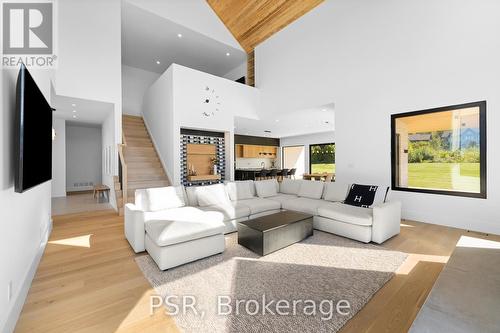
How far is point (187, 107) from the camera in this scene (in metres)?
5.76

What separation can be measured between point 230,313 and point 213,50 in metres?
7.87

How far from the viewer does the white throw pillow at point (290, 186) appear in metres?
5.04

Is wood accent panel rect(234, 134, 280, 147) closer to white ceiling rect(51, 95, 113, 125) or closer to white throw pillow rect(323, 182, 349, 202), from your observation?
white ceiling rect(51, 95, 113, 125)

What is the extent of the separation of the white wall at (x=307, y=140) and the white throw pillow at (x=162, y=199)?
8189 millimetres

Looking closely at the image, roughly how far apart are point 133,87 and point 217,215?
805cm

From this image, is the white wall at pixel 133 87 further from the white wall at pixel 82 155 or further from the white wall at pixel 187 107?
the white wall at pixel 187 107

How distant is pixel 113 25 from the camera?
526 cm

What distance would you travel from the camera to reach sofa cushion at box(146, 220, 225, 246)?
97.6 inches

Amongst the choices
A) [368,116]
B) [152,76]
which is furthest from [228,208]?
[152,76]

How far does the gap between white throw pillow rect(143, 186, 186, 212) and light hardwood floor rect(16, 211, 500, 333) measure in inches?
25.4

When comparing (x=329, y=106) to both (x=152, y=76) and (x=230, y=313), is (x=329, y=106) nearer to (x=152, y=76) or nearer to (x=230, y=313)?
(x=230, y=313)

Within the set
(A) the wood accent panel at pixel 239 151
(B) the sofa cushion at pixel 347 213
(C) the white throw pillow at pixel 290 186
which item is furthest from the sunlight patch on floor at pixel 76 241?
(A) the wood accent panel at pixel 239 151

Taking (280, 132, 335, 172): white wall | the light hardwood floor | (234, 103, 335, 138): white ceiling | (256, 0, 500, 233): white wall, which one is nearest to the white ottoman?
the light hardwood floor

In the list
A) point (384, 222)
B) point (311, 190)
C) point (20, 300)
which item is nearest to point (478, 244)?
point (384, 222)
